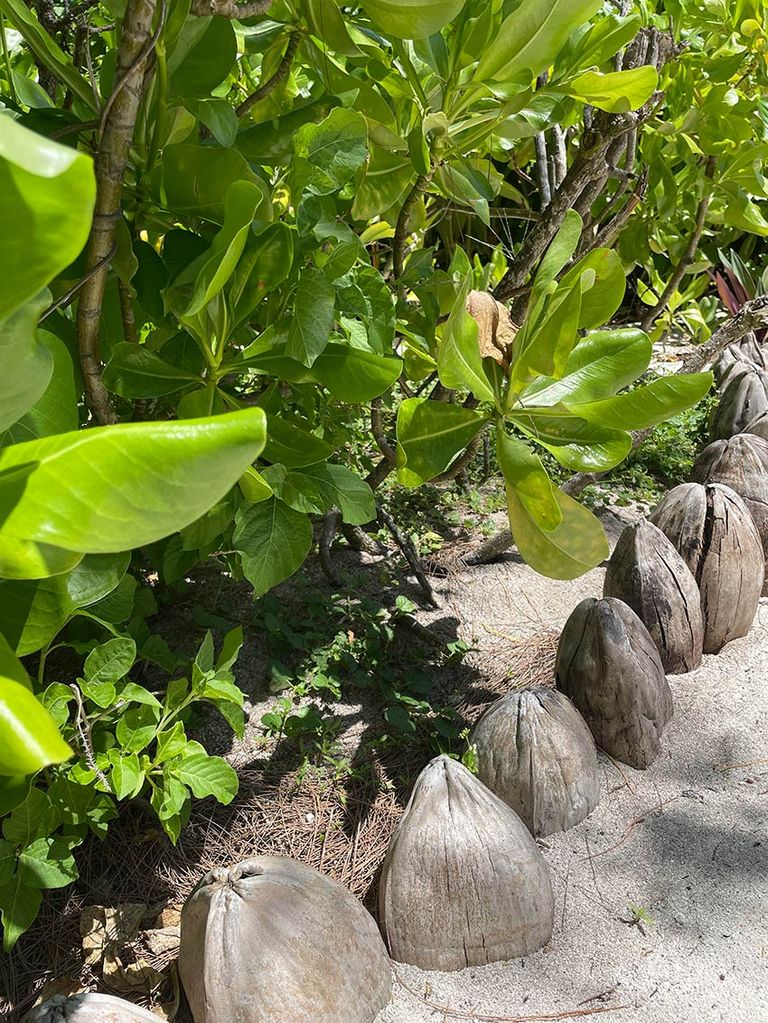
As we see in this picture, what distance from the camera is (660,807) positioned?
1.83 metres

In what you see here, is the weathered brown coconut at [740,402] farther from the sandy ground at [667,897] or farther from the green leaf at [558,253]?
the green leaf at [558,253]

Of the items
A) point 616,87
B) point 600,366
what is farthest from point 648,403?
point 616,87

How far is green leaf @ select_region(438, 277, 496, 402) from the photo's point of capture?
1.22 m

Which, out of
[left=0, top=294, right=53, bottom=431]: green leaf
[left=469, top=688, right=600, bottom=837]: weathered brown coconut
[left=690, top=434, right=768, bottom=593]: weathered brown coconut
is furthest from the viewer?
[left=690, top=434, right=768, bottom=593]: weathered brown coconut

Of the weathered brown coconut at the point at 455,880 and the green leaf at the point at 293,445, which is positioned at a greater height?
the green leaf at the point at 293,445

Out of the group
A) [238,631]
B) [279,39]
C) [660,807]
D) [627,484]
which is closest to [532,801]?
[660,807]

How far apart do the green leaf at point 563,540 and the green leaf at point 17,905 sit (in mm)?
887

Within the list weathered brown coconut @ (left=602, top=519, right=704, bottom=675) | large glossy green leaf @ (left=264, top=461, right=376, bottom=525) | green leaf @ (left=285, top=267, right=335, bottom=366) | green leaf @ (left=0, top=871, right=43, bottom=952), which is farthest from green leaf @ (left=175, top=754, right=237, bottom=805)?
weathered brown coconut @ (left=602, top=519, right=704, bottom=675)

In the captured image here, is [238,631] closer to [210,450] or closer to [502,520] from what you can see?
[210,450]

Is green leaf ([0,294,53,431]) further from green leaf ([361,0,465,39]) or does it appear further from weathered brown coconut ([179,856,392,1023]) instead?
weathered brown coconut ([179,856,392,1023])

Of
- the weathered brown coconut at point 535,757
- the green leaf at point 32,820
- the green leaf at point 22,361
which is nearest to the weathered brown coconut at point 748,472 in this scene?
the weathered brown coconut at point 535,757

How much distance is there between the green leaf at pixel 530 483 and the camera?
50.4 inches

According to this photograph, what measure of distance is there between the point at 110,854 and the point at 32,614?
0.84 meters

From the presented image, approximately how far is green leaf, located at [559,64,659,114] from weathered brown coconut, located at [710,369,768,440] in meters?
2.05
